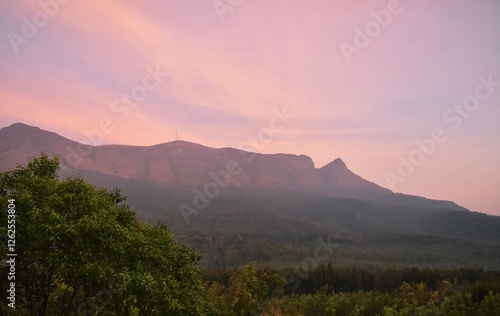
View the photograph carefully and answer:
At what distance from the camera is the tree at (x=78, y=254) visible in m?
12.3

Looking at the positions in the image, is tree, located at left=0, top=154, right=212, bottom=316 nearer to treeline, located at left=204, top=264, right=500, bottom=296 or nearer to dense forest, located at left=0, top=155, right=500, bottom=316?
dense forest, located at left=0, top=155, right=500, bottom=316

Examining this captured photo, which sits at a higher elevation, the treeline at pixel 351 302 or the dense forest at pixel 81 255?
the dense forest at pixel 81 255

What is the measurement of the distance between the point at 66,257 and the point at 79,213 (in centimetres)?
170

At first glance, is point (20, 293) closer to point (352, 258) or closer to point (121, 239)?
point (121, 239)

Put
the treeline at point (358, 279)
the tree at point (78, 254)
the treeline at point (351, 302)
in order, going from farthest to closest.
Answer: the treeline at point (358, 279)
the treeline at point (351, 302)
the tree at point (78, 254)

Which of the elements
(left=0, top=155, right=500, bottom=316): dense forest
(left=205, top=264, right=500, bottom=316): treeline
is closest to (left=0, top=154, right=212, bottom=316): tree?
(left=0, top=155, right=500, bottom=316): dense forest

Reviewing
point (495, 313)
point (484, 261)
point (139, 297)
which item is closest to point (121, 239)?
point (139, 297)

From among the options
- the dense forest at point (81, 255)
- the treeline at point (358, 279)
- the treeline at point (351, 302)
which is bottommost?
the treeline at point (358, 279)

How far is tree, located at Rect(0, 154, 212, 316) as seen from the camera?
40.3ft

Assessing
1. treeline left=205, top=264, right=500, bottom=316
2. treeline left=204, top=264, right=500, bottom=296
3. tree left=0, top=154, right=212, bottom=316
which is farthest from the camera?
treeline left=204, top=264, right=500, bottom=296

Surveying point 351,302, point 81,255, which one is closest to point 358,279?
point 351,302

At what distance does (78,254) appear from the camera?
12461 mm

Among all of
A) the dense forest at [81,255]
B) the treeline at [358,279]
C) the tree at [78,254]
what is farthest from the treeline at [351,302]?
the treeline at [358,279]

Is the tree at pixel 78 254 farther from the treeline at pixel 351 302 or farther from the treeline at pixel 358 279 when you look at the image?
the treeline at pixel 358 279
